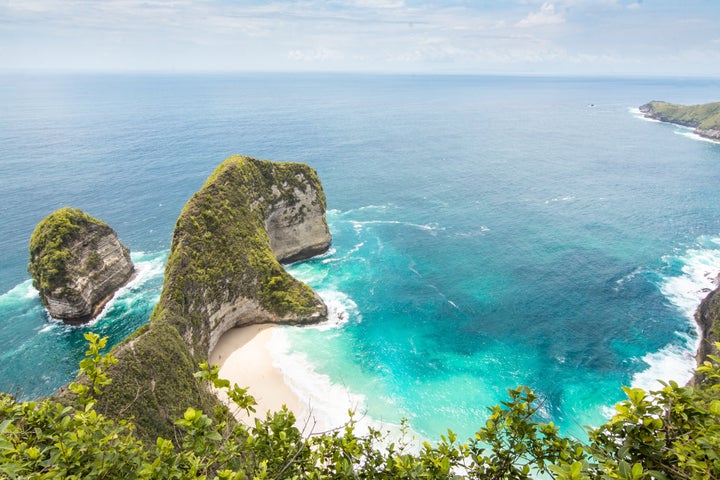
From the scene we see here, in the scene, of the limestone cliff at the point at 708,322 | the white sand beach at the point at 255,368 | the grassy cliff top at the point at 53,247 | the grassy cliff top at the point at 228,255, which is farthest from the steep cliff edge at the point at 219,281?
the limestone cliff at the point at 708,322

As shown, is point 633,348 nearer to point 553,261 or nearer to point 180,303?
point 553,261

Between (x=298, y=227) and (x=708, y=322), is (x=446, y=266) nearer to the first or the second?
(x=298, y=227)

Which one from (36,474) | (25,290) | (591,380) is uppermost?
(36,474)

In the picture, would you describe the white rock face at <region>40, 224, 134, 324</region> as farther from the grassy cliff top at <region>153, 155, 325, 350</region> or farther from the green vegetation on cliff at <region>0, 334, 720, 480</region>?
the green vegetation on cliff at <region>0, 334, 720, 480</region>

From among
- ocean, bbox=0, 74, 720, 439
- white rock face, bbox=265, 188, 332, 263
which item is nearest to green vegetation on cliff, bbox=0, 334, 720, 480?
ocean, bbox=0, 74, 720, 439

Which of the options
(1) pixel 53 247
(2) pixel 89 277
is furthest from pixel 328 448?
(2) pixel 89 277

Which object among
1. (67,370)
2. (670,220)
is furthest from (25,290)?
(670,220)
